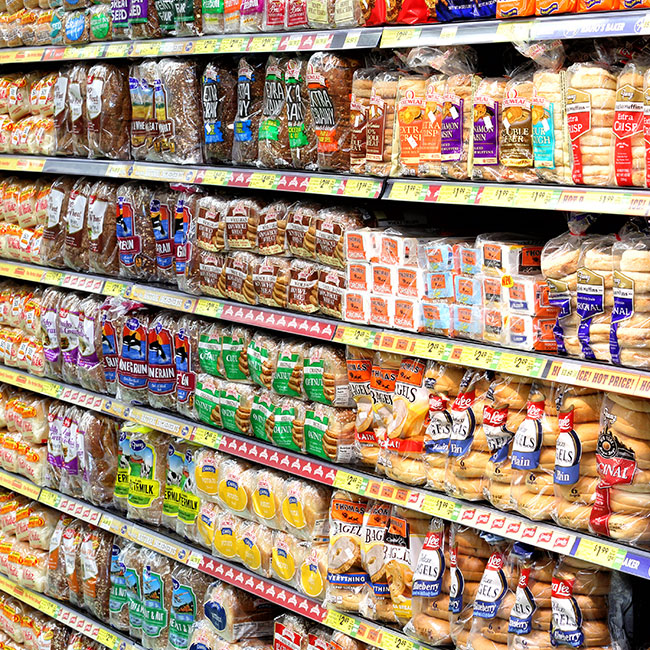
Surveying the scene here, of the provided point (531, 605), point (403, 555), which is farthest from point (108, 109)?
point (531, 605)

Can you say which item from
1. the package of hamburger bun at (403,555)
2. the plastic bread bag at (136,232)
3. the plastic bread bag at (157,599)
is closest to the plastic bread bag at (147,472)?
the plastic bread bag at (157,599)

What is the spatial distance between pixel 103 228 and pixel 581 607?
2.51 m

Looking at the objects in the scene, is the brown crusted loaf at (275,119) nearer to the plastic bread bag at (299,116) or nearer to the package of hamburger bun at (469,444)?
the plastic bread bag at (299,116)

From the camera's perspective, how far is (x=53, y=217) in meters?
4.22

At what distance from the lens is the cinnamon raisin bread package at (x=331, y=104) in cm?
290

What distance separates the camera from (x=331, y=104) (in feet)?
9.60

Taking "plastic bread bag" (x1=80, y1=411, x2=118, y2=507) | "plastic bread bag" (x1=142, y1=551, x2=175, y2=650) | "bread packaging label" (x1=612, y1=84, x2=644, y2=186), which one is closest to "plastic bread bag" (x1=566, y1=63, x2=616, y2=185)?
"bread packaging label" (x1=612, y1=84, x2=644, y2=186)

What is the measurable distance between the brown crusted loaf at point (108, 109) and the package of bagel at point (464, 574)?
217 centimetres

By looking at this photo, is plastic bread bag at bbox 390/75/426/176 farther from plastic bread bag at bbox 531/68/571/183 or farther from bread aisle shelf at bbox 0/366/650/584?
bread aisle shelf at bbox 0/366/650/584

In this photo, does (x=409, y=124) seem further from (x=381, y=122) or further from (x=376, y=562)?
(x=376, y=562)

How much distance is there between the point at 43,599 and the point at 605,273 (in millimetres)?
3213

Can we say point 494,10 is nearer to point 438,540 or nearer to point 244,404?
point 438,540

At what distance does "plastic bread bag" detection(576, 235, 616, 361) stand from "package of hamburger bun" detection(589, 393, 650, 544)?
5.1 inches

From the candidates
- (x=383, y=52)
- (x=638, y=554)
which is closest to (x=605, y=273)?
(x=638, y=554)
